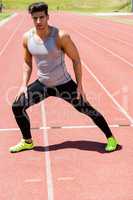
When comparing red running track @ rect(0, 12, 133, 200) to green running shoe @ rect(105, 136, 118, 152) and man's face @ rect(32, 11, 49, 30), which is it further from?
man's face @ rect(32, 11, 49, 30)

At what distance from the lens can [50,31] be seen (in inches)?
275

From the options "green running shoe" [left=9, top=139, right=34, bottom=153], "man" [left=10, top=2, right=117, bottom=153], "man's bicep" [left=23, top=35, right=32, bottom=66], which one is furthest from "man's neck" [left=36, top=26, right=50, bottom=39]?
"green running shoe" [left=9, top=139, right=34, bottom=153]

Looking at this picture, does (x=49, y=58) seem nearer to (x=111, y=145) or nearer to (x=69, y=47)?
(x=69, y=47)

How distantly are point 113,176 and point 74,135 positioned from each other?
2.16m

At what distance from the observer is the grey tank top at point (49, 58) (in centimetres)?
696

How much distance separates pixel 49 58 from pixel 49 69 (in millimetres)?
179

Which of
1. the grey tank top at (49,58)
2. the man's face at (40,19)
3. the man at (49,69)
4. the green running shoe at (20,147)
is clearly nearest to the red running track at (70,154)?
the green running shoe at (20,147)

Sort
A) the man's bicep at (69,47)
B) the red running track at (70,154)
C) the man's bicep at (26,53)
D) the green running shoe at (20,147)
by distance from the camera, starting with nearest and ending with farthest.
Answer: the red running track at (70,154)
the man's bicep at (69,47)
the man's bicep at (26,53)
the green running shoe at (20,147)

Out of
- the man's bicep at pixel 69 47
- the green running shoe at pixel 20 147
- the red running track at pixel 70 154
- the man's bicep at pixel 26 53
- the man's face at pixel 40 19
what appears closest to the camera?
the red running track at pixel 70 154

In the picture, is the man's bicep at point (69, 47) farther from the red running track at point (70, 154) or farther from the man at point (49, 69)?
the red running track at point (70, 154)

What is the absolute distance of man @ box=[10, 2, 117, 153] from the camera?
6879 mm

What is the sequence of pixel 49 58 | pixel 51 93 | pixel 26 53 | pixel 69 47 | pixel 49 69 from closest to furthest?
pixel 69 47 < pixel 49 58 < pixel 49 69 < pixel 26 53 < pixel 51 93

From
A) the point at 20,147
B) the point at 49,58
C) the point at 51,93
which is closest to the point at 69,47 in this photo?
the point at 49,58

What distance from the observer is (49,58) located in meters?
7.04
